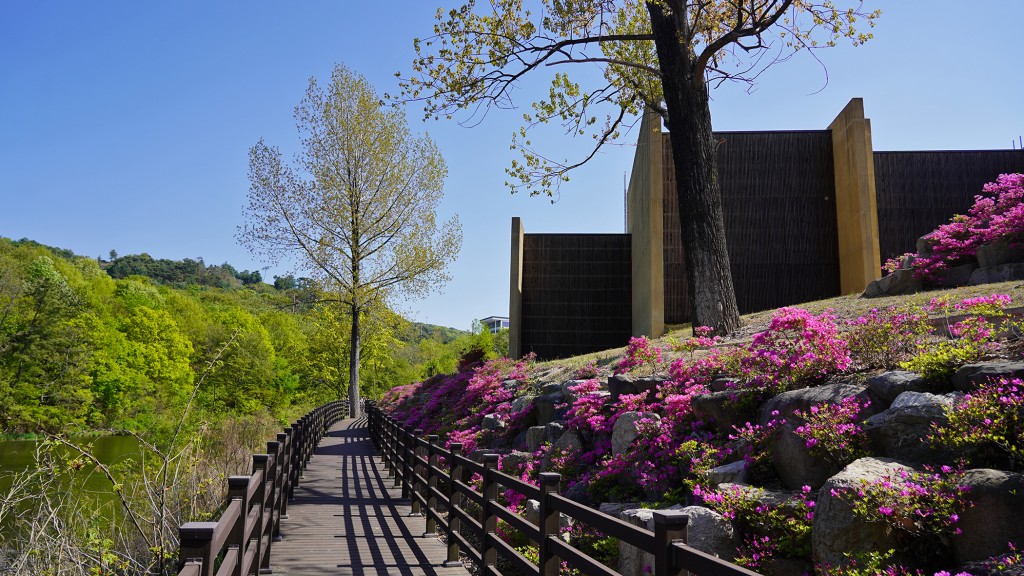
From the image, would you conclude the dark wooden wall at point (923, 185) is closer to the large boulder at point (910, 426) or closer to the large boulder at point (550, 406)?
the large boulder at point (550, 406)

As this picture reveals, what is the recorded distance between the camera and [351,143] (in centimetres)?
2434

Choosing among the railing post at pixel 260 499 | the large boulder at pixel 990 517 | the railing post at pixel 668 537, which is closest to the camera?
the railing post at pixel 668 537

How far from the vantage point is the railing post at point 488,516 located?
5.07 metres

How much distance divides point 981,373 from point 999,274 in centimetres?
759

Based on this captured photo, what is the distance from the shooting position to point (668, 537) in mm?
2527

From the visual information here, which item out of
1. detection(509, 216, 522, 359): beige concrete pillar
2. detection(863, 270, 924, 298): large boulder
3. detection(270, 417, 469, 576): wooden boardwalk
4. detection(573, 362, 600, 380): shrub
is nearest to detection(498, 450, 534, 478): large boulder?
detection(270, 417, 469, 576): wooden boardwalk

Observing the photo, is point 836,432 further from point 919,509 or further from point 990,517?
point 990,517

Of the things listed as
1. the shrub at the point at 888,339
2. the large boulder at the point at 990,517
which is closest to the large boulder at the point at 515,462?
the shrub at the point at 888,339

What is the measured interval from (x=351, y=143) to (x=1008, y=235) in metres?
20.2

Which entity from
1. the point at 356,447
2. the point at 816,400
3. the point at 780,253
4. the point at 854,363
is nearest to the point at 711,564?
the point at 816,400

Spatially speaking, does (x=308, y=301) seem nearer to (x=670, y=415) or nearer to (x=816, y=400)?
(x=670, y=415)

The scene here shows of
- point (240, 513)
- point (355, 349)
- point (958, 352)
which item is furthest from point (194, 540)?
point (355, 349)

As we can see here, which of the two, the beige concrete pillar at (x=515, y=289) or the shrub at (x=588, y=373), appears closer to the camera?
the shrub at (x=588, y=373)

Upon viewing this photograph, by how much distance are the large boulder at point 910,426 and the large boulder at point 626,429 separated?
2238 millimetres
